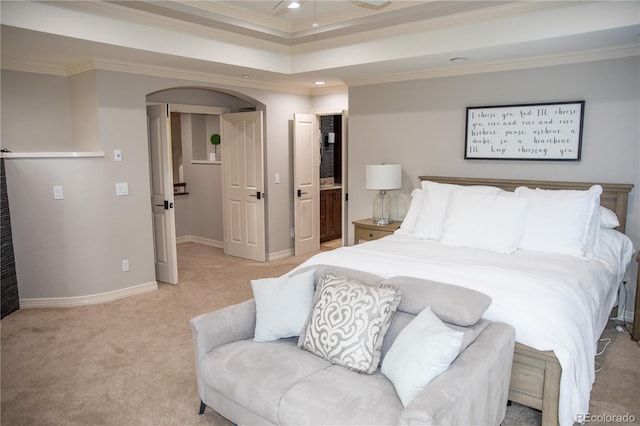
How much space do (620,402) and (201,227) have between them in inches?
231

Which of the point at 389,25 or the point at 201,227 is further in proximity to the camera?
the point at 201,227

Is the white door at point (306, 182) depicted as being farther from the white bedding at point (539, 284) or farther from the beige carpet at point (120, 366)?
the white bedding at point (539, 284)

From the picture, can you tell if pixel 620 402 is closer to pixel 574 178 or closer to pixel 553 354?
pixel 553 354

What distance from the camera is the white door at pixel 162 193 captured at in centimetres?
484

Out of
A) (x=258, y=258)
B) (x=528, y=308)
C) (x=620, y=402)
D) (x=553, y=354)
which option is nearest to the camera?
(x=553, y=354)

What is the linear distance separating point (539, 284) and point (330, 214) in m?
4.69

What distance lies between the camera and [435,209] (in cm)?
396

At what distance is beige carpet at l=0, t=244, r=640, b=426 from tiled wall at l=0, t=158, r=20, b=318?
0.12 metres

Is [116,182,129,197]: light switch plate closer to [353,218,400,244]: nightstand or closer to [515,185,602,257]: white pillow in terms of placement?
[353,218,400,244]: nightstand

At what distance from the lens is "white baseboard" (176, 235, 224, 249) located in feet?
22.8

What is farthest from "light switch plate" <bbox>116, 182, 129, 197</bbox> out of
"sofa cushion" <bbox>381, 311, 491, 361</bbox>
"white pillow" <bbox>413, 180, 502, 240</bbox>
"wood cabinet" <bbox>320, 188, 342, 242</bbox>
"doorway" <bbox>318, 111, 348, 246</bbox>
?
"sofa cushion" <bbox>381, 311, 491, 361</bbox>

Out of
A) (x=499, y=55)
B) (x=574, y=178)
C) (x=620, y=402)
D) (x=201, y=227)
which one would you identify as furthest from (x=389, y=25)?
(x=201, y=227)

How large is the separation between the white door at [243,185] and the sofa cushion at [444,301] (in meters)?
3.72

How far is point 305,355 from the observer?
2.36 metres
